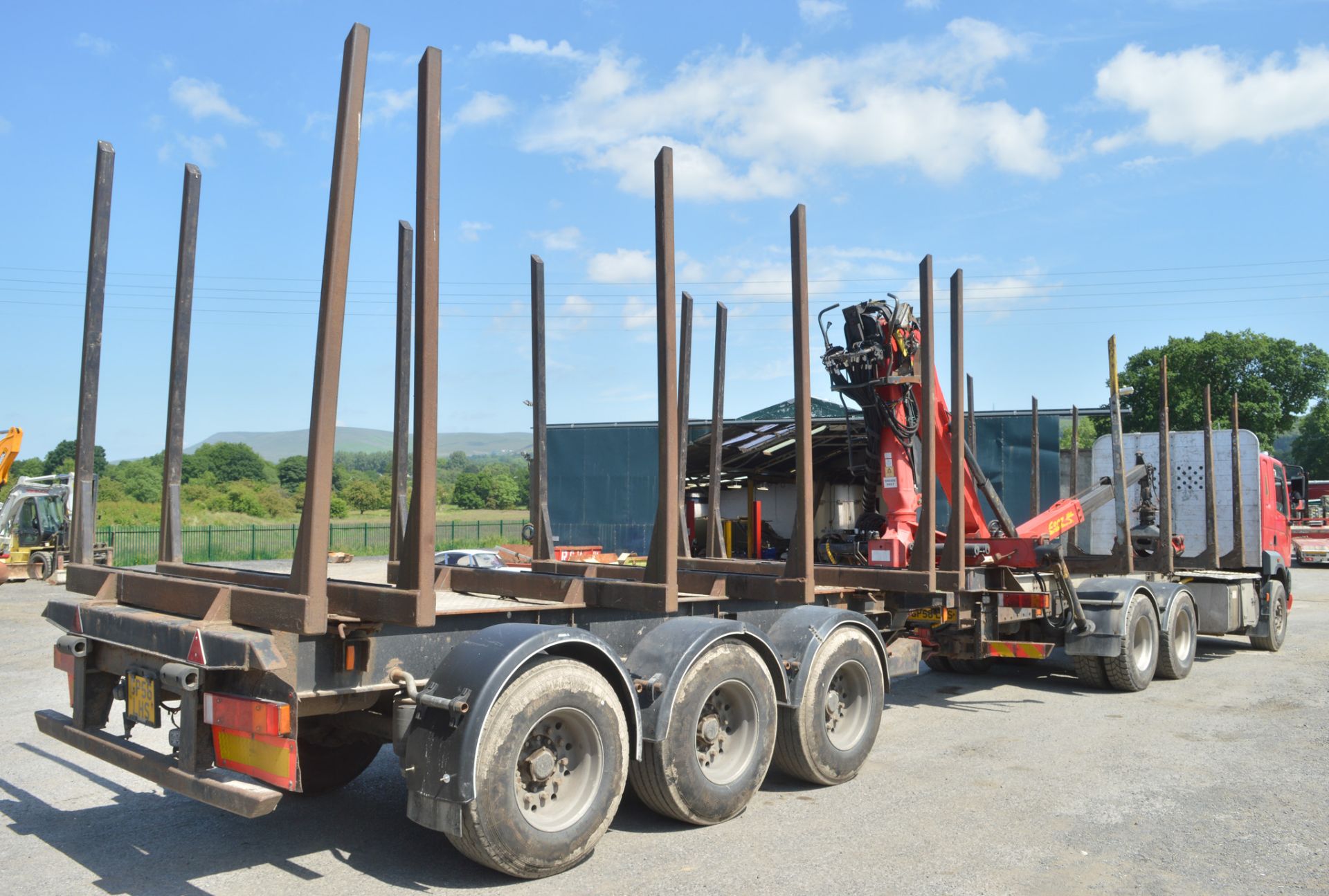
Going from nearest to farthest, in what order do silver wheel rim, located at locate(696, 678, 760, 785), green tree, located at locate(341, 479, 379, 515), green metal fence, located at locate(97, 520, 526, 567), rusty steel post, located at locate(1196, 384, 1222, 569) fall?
1. silver wheel rim, located at locate(696, 678, 760, 785)
2. rusty steel post, located at locate(1196, 384, 1222, 569)
3. green tree, located at locate(341, 479, 379, 515)
4. green metal fence, located at locate(97, 520, 526, 567)

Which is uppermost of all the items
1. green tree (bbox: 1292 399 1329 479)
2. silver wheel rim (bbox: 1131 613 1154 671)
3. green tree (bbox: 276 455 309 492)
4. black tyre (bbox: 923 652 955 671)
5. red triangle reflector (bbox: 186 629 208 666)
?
green tree (bbox: 1292 399 1329 479)

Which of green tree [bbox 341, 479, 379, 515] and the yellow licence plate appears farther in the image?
green tree [bbox 341, 479, 379, 515]

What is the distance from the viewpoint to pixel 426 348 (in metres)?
4.63

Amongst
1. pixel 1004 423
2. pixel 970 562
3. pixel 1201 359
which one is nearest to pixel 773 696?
pixel 970 562

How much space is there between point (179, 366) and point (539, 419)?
9.01 ft

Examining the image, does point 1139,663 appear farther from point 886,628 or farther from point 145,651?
point 145,651

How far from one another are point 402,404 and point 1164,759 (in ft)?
21.1

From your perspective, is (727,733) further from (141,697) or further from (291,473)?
(291,473)

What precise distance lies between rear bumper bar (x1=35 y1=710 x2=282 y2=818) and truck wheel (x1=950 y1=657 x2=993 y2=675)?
913 cm

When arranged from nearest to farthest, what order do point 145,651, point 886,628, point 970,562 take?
point 145,651 → point 886,628 → point 970,562

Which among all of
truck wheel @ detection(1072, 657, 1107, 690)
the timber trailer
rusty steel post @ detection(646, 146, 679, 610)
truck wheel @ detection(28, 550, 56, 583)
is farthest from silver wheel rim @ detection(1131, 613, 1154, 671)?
truck wheel @ detection(28, 550, 56, 583)

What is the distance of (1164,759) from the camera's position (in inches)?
302

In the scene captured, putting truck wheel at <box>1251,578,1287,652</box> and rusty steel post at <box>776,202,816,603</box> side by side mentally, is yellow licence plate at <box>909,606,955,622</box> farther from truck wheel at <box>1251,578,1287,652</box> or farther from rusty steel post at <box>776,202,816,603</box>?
truck wheel at <box>1251,578,1287,652</box>

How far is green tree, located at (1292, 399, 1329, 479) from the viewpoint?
58.1 m
